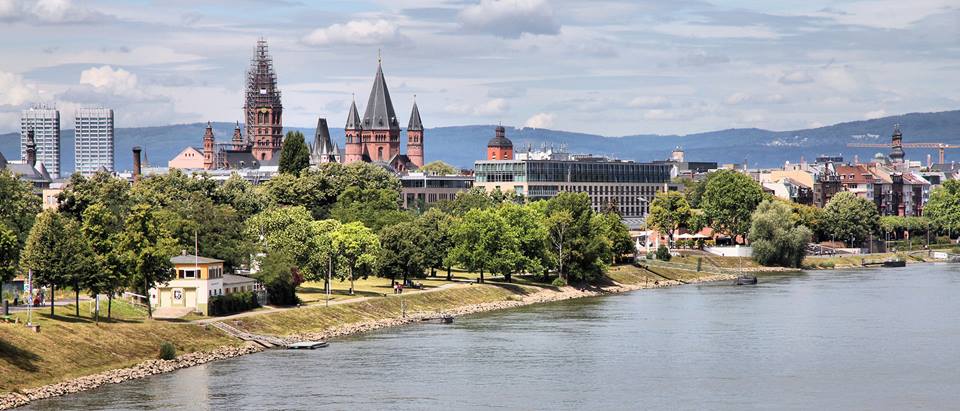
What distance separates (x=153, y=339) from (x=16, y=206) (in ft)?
147

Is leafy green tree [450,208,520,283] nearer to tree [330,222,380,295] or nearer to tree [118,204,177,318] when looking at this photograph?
tree [330,222,380,295]

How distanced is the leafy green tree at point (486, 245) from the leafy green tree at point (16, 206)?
127ft

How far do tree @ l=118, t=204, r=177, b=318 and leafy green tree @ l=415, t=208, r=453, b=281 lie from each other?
Answer: 4121 centimetres

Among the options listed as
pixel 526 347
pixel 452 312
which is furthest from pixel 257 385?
pixel 452 312

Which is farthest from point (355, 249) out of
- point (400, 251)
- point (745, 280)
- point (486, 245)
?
point (745, 280)

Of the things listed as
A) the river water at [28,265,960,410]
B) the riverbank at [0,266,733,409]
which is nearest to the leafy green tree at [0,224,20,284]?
the riverbank at [0,266,733,409]

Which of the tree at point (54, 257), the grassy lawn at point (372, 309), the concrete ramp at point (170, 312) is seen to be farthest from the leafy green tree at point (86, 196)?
the tree at point (54, 257)

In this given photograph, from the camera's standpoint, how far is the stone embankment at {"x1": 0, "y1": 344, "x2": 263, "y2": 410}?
73.2m

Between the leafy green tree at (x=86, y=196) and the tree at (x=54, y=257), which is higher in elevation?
the leafy green tree at (x=86, y=196)

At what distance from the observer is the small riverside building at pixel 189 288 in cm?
10075

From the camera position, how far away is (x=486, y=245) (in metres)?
140

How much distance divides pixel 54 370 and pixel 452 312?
48851 mm

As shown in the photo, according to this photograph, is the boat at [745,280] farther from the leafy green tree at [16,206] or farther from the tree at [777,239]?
the leafy green tree at [16,206]

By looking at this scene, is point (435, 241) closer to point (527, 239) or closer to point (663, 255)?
point (527, 239)
